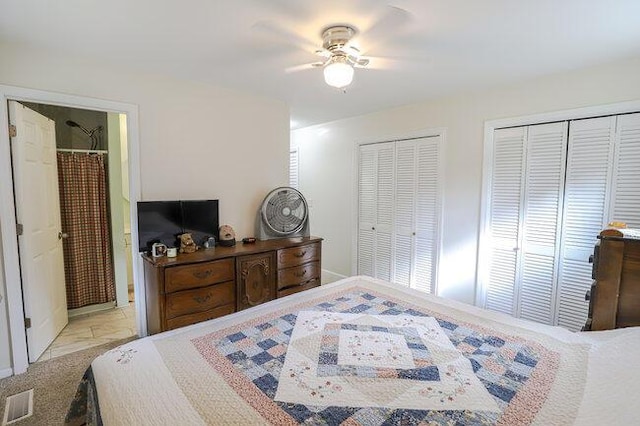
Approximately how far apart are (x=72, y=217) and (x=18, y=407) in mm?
1839

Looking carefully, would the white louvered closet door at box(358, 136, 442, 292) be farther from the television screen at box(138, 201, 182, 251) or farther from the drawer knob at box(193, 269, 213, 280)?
the television screen at box(138, 201, 182, 251)

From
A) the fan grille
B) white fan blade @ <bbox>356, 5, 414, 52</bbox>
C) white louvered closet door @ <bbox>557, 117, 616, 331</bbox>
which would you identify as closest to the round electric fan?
the fan grille

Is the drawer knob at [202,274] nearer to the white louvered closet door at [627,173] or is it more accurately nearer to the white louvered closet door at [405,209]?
the white louvered closet door at [405,209]

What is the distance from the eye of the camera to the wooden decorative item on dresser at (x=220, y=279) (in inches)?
88.7

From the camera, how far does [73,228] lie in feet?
10.4

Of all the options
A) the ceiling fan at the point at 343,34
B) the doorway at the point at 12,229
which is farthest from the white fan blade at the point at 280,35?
the doorway at the point at 12,229

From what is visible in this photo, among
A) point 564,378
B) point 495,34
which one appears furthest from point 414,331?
point 495,34

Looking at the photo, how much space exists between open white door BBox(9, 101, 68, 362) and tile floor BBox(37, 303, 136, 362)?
77 mm

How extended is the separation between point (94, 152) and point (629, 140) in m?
4.72

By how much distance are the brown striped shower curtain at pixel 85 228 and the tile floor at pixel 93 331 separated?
0.23m

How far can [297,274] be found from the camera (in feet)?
9.95

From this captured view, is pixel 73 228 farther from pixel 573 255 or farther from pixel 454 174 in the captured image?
pixel 573 255

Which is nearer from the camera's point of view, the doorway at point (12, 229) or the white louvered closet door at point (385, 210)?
the doorway at point (12, 229)

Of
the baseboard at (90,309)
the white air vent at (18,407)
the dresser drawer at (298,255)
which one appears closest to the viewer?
the white air vent at (18,407)
